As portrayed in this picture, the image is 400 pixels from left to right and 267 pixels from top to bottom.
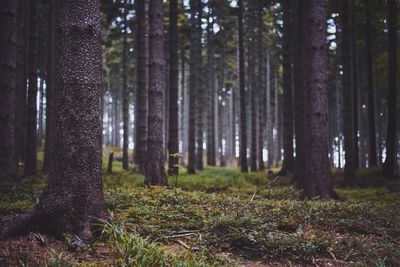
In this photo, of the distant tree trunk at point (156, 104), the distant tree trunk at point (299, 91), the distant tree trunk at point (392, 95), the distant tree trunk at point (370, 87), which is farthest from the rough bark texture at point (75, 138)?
Result: the distant tree trunk at point (370, 87)

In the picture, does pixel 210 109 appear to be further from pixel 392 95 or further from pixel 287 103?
pixel 392 95

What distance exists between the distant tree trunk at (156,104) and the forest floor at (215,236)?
5.64ft

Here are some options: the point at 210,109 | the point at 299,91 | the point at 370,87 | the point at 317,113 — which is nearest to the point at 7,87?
the point at 317,113

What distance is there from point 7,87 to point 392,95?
538 inches

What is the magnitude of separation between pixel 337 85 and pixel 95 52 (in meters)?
31.7

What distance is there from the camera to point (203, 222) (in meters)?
5.78

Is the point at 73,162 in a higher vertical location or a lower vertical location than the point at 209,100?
lower

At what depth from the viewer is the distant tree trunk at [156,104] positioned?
32.3ft

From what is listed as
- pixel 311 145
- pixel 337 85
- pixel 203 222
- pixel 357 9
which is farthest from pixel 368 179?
pixel 337 85

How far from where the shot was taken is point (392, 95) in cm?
1463

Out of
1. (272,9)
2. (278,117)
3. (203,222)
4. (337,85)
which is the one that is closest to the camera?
(203,222)

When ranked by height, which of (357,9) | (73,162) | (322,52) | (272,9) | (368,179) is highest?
(272,9)

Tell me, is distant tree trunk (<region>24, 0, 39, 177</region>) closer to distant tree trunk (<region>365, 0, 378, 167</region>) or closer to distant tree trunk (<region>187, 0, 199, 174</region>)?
distant tree trunk (<region>187, 0, 199, 174</region>)

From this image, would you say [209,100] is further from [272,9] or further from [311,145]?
[311,145]
